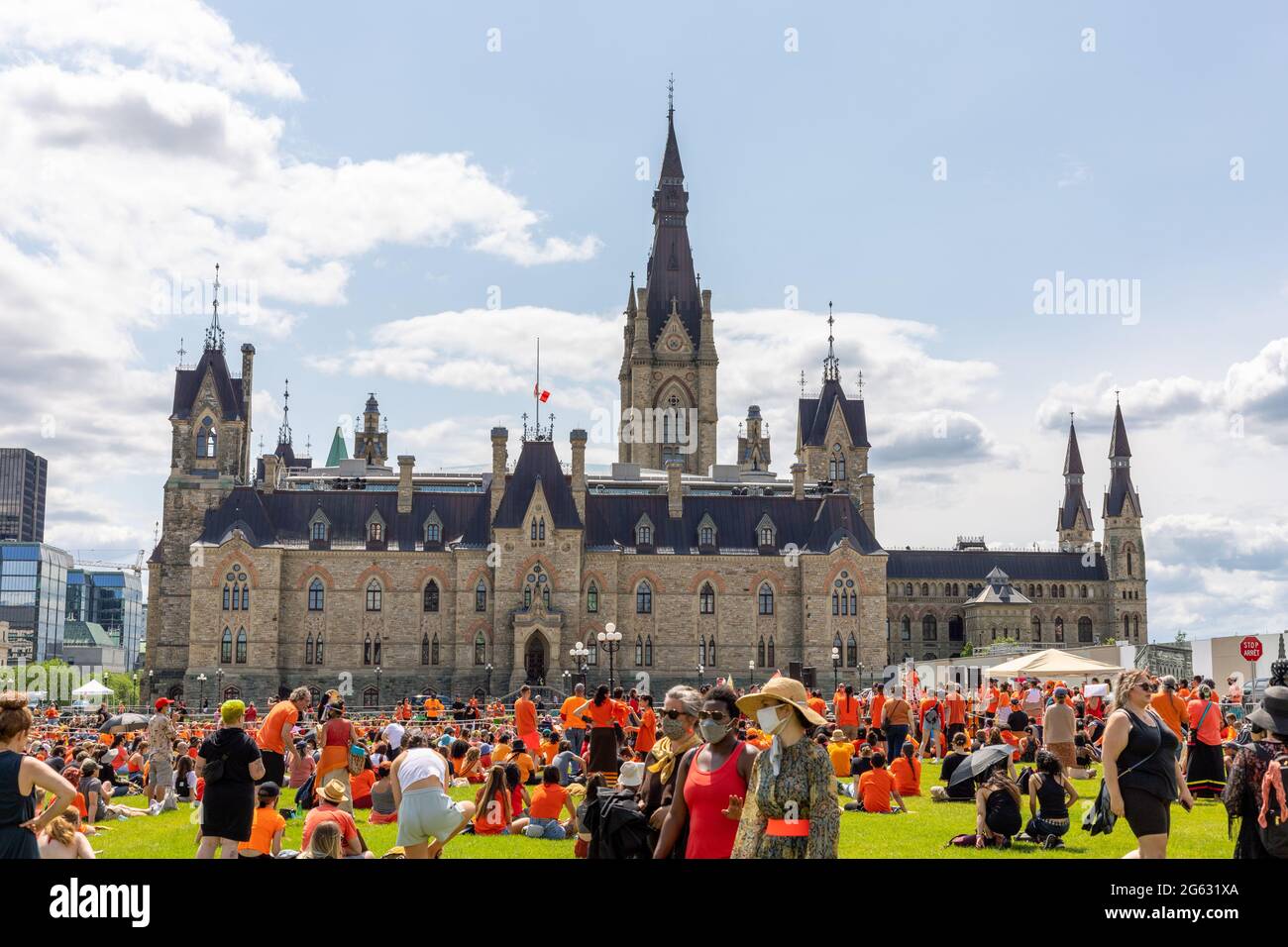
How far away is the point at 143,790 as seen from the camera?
974 inches

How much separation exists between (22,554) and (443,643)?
111m

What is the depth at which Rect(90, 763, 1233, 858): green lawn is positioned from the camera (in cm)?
1477

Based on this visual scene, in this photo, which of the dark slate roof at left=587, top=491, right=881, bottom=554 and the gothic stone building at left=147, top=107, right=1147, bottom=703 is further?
the dark slate roof at left=587, top=491, right=881, bottom=554

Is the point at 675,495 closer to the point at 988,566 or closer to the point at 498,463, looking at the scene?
the point at 498,463

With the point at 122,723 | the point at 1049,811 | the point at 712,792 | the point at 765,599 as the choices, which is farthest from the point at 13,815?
the point at 765,599

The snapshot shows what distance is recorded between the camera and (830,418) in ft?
291

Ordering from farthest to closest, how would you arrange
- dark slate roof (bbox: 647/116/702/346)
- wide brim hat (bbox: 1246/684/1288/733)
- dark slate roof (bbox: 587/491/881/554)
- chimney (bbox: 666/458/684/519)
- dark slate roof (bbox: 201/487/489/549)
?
dark slate roof (bbox: 647/116/702/346)
chimney (bbox: 666/458/684/519)
dark slate roof (bbox: 587/491/881/554)
dark slate roof (bbox: 201/487/489/549)
wide brim hat (bbox: 1246/684/1288/733)

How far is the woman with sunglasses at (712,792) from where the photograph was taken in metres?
8.16

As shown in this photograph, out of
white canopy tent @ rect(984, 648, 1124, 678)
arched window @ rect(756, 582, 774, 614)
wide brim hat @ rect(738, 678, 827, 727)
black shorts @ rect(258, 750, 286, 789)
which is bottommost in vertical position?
black shorts @ rect(258, 750, 286, 789)

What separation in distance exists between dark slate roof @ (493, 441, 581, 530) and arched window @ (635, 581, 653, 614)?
5.49 m

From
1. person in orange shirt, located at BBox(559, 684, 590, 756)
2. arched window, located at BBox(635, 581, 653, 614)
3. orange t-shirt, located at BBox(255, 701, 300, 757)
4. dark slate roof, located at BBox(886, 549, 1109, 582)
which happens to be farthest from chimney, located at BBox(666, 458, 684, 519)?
orange t-shirt, located at BBox(255, 701, 300, 757)

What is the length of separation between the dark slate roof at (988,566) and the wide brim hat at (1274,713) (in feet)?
315

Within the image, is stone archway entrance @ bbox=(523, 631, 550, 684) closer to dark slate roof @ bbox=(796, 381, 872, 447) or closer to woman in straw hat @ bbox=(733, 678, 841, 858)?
dark slate roof @ bbox=(796, 381, 872, 447)
